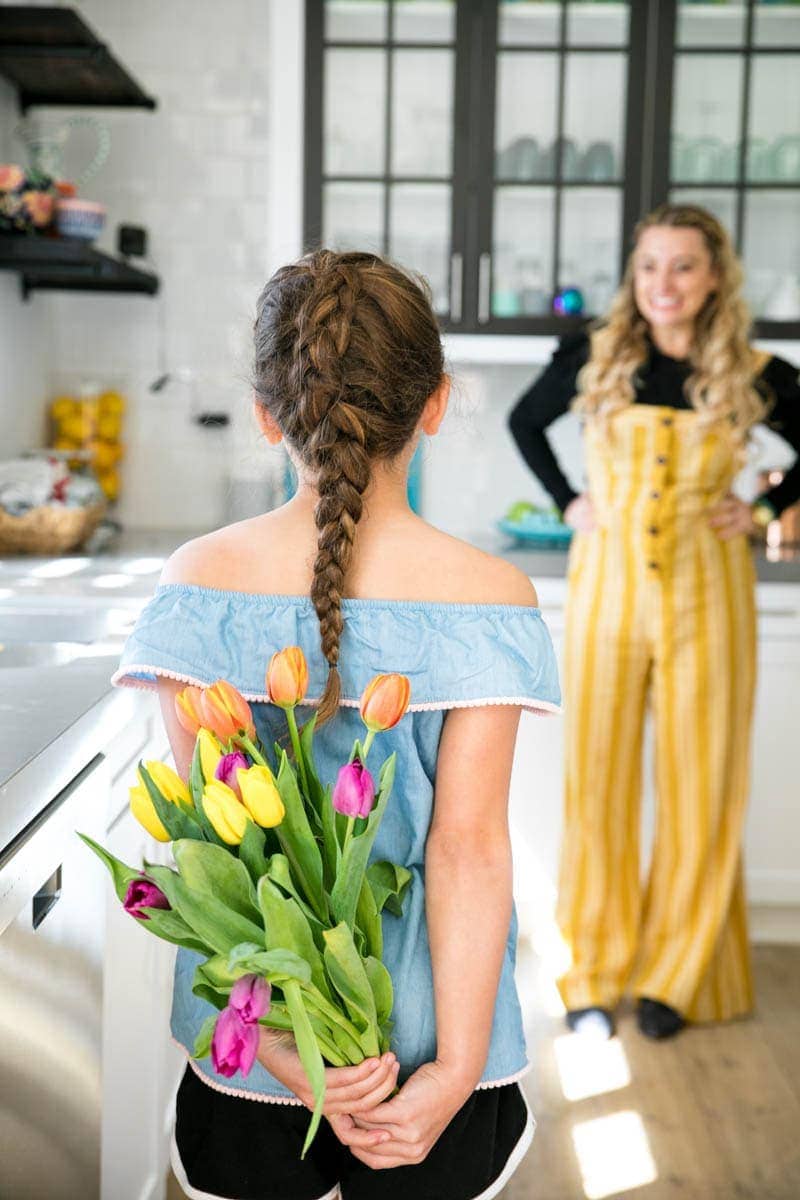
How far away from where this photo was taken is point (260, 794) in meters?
0.80

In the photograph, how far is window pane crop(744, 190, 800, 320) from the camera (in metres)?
3.25

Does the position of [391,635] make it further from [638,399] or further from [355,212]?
[355,212]

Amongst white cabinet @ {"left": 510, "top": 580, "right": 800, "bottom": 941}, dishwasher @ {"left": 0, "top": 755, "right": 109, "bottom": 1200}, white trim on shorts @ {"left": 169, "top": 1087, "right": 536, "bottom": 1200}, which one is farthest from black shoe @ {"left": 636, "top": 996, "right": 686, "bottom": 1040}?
white trim on shorts @ {"left": 169, "top": 1087, "right": 536, "bottom": 1200}

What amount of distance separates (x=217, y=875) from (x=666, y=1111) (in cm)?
168

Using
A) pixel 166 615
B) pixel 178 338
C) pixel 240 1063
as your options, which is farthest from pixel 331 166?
pixel 240 1063

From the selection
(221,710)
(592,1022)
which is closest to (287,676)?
(221,710)

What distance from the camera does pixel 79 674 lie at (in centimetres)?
162

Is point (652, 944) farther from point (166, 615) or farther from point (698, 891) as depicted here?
point (166, 615)

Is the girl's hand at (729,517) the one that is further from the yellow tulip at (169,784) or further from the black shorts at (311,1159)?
the yellow tulip at (169,784)

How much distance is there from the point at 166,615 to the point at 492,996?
1.28 feet

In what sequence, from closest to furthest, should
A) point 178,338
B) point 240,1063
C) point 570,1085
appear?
point 240,1063 → point 570,1085 → point 178,338

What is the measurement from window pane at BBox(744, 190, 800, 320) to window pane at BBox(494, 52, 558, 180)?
517 mm

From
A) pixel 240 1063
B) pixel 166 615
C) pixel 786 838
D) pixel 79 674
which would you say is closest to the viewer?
pixel 240 1063

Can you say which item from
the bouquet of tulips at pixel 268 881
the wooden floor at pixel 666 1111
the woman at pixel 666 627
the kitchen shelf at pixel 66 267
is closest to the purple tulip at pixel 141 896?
the bouquet of tulips at pixel 268 881
